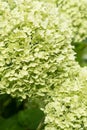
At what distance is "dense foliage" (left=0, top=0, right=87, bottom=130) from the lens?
200 cm

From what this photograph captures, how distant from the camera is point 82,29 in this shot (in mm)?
2646

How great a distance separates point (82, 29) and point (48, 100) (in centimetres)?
69

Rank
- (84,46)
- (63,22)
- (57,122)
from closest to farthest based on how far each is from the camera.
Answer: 1. (57,122)
2. (63,22)
3. (84,46)

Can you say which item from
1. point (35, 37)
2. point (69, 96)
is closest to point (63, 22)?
point (35, 37)

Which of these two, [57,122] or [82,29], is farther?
[82,29]

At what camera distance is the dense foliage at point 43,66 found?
2002mm

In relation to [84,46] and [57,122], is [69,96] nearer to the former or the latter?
[57,122]

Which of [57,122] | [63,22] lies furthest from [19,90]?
[63,22]

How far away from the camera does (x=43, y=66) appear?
202 centimetres

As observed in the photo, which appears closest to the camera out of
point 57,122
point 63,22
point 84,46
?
point 57,122

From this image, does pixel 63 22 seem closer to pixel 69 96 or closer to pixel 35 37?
pixel 35 37

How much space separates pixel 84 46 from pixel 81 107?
2.17 feet

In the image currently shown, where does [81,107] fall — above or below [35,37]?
below

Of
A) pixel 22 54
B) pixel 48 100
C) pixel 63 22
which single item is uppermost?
pixel 63 22
